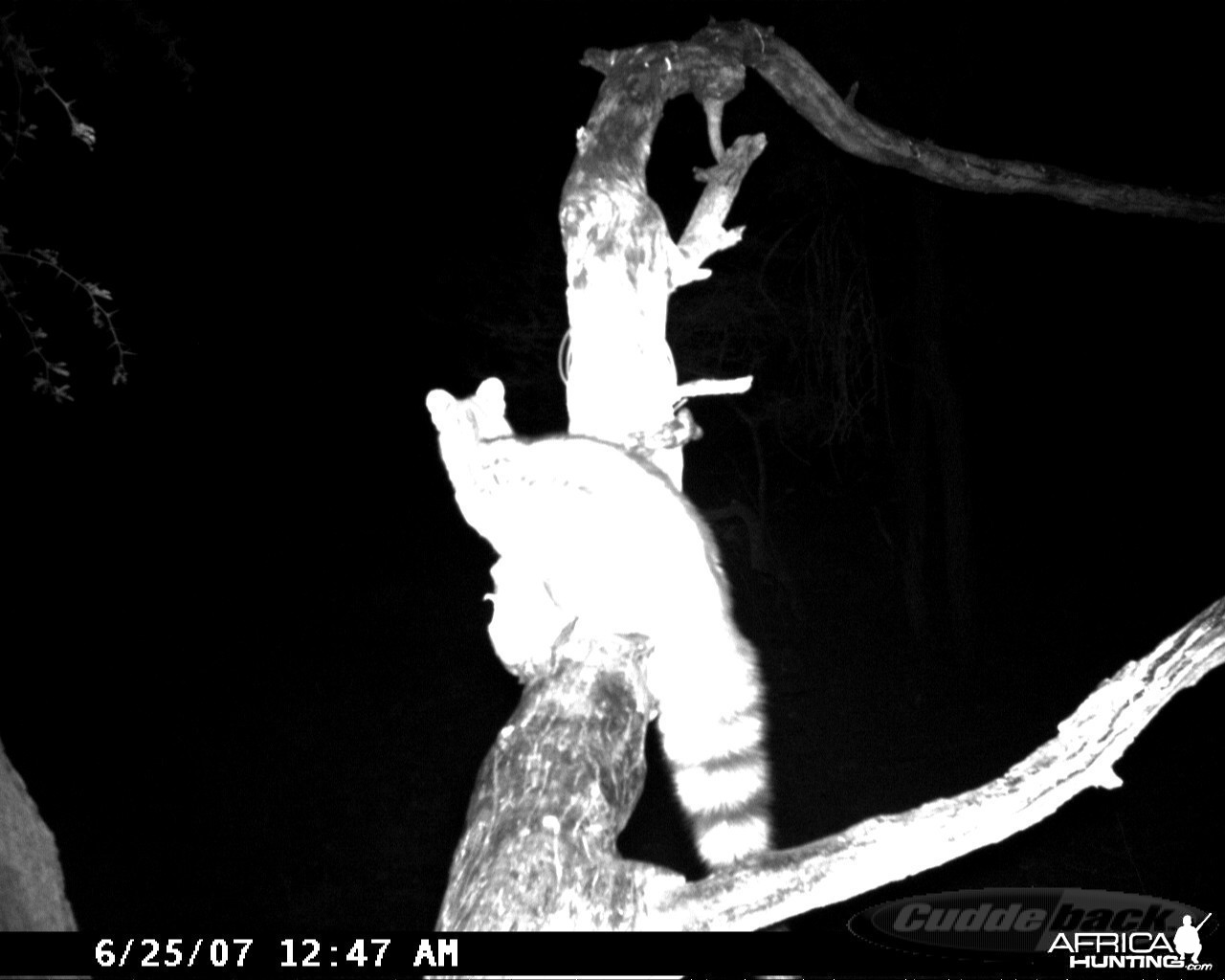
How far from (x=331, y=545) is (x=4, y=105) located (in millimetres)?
14835

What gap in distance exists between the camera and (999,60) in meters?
13.4

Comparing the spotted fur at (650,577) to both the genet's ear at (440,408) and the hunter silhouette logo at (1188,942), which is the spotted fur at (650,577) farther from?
the hunter silhouette logo at (1188,942)

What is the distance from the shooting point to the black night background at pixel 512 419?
1091 cm

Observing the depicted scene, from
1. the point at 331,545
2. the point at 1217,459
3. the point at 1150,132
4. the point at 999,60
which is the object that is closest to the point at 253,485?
the point at 331,545

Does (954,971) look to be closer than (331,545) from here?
Yes

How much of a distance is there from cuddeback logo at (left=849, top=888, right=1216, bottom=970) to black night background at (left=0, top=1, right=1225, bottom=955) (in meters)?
1.77

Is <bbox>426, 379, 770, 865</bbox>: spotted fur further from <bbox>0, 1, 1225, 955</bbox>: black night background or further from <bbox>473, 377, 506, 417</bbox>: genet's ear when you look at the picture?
<bbox>0, 1, 1225, 955</bbox>: black night background

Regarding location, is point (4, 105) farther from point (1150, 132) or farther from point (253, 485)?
point (253, 485)

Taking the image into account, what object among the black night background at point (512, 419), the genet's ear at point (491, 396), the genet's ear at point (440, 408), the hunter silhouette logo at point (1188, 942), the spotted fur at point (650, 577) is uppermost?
the black night background at point (512, 419)

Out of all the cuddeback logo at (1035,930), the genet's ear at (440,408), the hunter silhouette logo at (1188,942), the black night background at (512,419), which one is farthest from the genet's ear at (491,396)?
the hunter silhouette logo at (1188,942)

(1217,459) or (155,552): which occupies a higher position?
(1217,459)

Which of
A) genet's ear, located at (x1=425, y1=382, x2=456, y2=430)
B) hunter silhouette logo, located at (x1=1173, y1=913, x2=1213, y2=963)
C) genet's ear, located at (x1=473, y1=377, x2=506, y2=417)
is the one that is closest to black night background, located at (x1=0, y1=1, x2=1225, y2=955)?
hunter silhouette logo, located at (x1=1173, y1=913, x2=1213, y2=963)

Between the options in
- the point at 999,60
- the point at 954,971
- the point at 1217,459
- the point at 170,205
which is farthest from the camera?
the point at 1217,459

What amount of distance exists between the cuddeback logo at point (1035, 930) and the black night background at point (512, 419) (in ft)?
5.80
